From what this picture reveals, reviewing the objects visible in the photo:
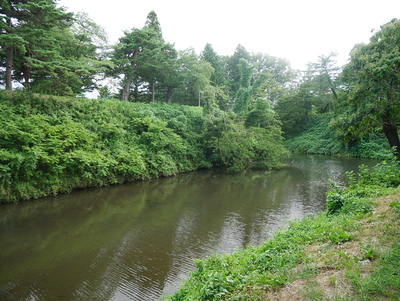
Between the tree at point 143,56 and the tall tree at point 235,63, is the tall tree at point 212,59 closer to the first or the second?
the tall tree at point 235,63

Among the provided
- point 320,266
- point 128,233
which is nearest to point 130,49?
point 128,233

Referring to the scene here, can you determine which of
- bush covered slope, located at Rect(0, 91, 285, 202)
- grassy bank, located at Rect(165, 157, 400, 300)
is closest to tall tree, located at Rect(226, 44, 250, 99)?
bush covered slope, located at Rect(0, 91, 285, 202)

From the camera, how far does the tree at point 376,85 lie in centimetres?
829

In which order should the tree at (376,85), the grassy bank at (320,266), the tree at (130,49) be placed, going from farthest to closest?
the tree at (130,49), the tree at (376,85), the grassy bank at (320,266)

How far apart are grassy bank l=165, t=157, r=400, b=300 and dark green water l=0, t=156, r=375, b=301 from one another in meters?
1.79

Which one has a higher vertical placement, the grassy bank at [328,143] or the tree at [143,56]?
the tree at [143,56]

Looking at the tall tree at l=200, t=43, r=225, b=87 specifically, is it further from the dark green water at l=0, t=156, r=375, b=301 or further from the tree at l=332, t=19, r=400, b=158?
the tree at l=332, t=19, r=400, b=158

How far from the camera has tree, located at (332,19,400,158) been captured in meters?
8.29

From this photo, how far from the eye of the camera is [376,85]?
8.78 meters

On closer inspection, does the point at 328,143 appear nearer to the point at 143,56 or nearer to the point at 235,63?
the point at 235,63

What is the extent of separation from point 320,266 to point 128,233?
19.3 ft

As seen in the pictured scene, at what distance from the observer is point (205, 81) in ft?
81.6

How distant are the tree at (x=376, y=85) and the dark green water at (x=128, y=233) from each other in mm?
3745

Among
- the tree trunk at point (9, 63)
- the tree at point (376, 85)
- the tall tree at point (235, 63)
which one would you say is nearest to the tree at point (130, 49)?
the tree trunk at point (9, 63)
